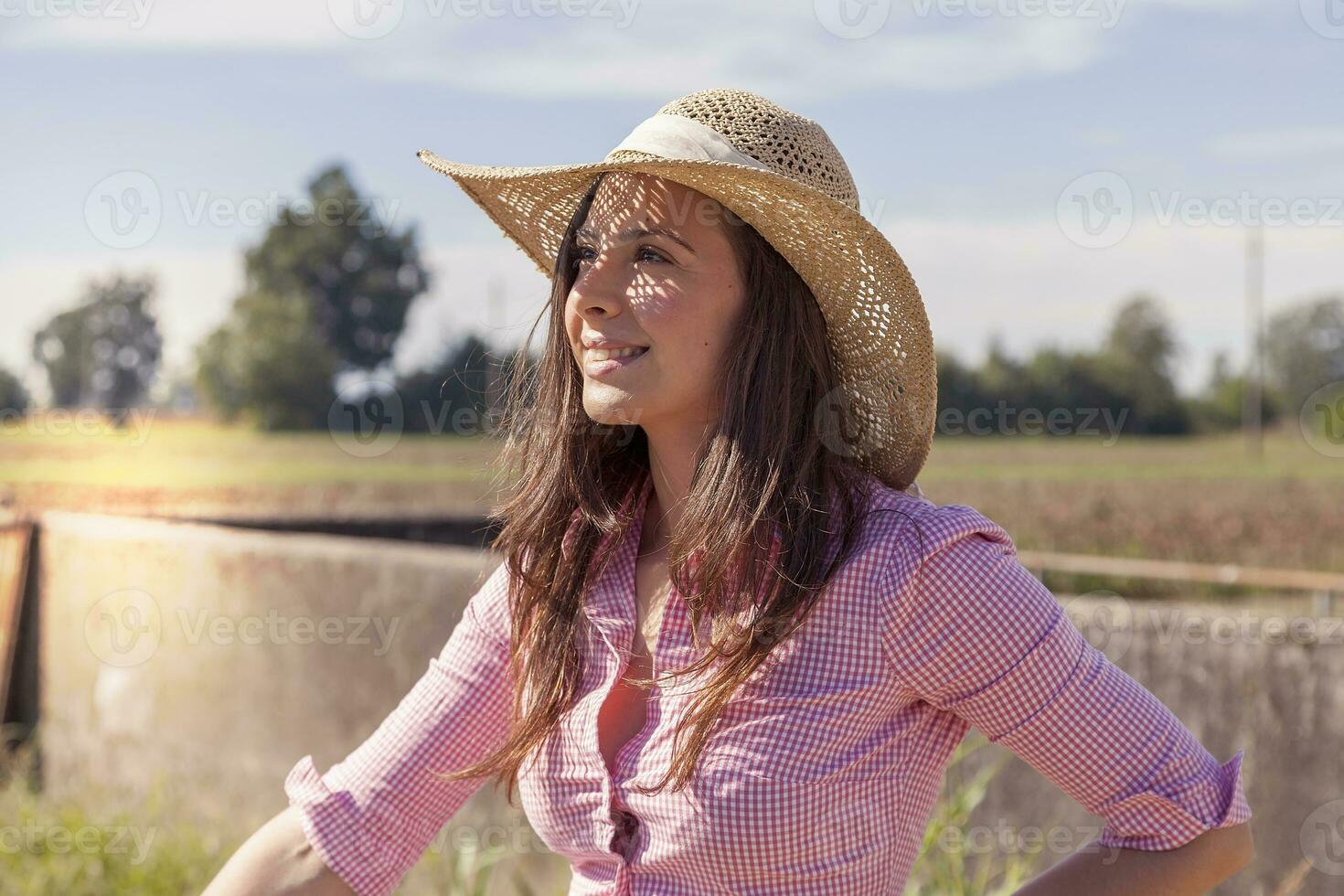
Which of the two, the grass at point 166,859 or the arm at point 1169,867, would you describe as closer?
the arm at point 1169,867

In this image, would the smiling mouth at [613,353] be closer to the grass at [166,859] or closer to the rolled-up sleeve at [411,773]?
the rolled-up sleeve at [411,773]

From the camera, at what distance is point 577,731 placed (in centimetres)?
178

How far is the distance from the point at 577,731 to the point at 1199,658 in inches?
73.1

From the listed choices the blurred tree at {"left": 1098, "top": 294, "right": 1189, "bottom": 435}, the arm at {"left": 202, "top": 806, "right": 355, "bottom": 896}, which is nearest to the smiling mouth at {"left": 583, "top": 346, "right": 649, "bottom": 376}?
the arm at {"left": 202, "top": 806, "right": 355, "bottom": 896}

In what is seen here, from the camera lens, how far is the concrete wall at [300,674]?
2.92m

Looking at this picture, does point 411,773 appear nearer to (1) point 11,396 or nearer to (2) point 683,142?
(2) point 683,142

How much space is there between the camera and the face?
1749 mm

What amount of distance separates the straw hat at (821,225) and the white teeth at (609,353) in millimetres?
228

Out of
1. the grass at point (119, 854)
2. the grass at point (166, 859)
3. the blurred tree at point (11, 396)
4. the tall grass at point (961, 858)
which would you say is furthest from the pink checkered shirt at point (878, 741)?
the blurred tree at point (11, 396)

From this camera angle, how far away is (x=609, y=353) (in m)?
1.78

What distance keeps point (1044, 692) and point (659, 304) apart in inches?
26.4

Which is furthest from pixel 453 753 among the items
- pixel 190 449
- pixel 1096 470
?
pixel 1096 470

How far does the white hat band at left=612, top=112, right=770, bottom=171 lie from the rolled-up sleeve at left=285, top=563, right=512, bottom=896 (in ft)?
2.24

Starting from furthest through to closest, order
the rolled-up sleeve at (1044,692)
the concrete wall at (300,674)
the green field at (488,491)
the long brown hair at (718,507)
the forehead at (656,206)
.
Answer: the green field at (488,491) → the concrete wall at (300,674) → the forehead at (656,206) → the long brown hair at (718,507) → the rolled-up sleeve at (1044,692)
